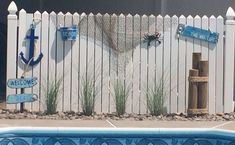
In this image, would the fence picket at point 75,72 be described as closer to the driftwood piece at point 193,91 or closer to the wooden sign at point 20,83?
the wooden sign at point 20,83

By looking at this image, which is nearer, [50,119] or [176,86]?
[50,119]

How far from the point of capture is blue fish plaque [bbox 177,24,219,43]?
429 inches

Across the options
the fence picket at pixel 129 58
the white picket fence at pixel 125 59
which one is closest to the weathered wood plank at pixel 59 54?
the white picket fence at pixel 125 59

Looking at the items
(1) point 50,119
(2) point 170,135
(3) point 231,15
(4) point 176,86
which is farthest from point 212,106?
(2) point 170,135

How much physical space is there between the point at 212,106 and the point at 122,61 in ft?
6.30

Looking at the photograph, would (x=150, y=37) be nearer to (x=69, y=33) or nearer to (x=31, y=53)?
(x=69, y=33)

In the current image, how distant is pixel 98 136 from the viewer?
651cm

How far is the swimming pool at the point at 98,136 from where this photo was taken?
254 inches

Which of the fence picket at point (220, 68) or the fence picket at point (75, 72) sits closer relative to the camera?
the fence picket at point (75, 72)

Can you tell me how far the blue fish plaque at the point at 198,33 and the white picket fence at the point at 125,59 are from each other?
0.29 ft

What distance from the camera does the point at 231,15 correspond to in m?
11.0

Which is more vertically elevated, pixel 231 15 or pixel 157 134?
pixel 231 15

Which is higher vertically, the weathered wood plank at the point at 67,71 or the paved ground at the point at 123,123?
the weathered wood plank at the point at 67,71

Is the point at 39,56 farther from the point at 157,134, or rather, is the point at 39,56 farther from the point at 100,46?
the point at 157,134
